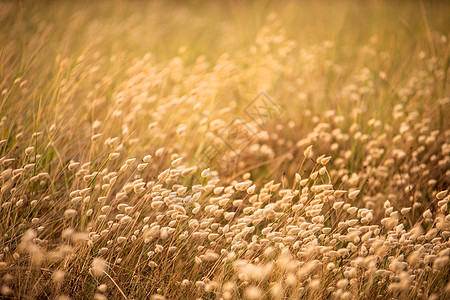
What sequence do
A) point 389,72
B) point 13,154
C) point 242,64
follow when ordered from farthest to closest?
point 242,64, point 389,72, point 13,154

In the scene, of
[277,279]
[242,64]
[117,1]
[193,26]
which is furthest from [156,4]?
[277,279]

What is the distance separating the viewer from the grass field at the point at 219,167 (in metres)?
1.50

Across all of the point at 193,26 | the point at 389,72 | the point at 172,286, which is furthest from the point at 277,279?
the point at 193,26

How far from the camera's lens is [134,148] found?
7.20ft

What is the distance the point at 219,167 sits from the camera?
234cm

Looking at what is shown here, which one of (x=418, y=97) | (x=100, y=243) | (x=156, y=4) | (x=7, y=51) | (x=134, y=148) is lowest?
(x=100, y=243)

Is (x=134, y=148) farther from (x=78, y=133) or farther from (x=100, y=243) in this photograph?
(x=100, y=243)

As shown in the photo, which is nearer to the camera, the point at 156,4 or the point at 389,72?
the point at 389,72

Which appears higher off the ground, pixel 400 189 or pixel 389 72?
pixel 389 72

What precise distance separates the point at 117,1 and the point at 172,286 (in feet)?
17.5

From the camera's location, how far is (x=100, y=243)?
1638 millimetres

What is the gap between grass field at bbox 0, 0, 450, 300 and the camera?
4.93 feet

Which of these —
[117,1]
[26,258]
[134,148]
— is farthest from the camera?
[117,1]

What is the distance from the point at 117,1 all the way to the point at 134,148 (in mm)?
4388
